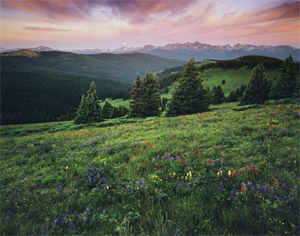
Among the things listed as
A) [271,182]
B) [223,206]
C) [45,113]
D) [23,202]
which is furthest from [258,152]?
[45,113]

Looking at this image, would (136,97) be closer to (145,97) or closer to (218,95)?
(145,97)

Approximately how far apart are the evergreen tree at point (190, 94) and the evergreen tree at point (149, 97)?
5849 millimetres

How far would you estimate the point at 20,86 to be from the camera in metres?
177

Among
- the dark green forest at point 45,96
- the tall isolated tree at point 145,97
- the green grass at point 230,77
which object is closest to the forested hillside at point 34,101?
the dark green forest at point 45,96

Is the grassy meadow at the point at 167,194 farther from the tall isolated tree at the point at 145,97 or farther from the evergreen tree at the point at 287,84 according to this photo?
the evergreen tree at the point at 287,84

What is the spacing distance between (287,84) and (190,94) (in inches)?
1043

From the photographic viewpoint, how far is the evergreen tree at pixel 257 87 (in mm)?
34188

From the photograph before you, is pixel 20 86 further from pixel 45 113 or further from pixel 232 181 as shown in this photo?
pixel 232 181

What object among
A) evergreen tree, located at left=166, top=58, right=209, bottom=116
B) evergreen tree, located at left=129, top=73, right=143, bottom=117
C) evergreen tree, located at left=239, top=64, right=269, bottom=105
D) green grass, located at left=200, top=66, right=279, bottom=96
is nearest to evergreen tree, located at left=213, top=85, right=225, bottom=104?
green grass, located at left=200, top=66, right=279, bottom=96

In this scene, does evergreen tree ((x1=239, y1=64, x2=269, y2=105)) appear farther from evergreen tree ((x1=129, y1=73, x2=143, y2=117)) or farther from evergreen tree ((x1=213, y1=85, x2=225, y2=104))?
evergreen tree ((x1=129, y1=73, x2=143, y2=117))

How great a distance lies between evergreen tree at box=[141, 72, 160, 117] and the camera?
31.4m

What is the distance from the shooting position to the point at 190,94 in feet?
86.2

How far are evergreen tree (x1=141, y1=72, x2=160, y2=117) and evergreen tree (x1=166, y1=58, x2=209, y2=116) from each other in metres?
5.85

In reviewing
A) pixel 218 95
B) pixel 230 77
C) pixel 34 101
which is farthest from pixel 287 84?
pixel 34 101
